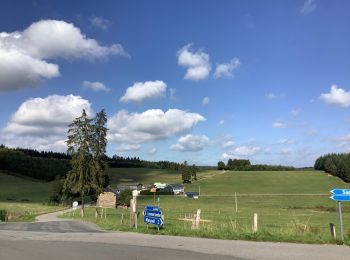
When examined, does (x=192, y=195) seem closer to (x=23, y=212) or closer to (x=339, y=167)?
(x=23, y=212)

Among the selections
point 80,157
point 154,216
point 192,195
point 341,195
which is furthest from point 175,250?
point 192,195

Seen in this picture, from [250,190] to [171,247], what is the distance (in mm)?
110392

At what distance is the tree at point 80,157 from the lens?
214 feet

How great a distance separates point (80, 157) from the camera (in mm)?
65188

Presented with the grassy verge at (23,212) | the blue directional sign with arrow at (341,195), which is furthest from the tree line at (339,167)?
the blue directional sign with arrow at (341,195)

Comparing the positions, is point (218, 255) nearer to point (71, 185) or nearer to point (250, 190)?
point (71, 185)

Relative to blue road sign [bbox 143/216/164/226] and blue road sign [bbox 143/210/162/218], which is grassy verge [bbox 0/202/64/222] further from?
blue road sign [bbox 143/216/164/226]

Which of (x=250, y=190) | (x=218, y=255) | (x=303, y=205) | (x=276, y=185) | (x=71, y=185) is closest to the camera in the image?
(x=218, y=255)

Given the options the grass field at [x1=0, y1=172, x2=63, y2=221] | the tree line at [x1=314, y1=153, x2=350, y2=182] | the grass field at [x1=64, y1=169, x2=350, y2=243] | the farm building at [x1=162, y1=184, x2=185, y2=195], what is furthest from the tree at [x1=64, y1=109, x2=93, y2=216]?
the tree line at [x1=314, y1=153, x2=350, y2=182]

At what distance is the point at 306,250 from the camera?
1455 cm

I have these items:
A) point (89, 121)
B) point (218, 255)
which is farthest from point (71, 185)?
point (218, 255)

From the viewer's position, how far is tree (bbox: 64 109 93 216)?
214 feet

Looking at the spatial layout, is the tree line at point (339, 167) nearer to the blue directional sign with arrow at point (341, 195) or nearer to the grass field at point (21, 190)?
the grass field at point (21, 190)

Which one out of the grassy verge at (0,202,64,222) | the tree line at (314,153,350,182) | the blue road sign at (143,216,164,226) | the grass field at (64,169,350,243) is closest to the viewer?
the blue road sign at (143,216,164,226)
